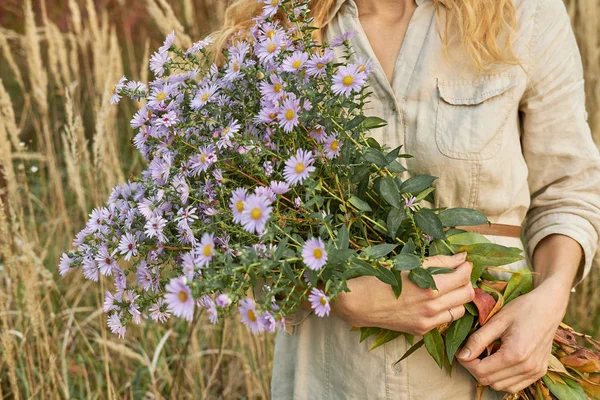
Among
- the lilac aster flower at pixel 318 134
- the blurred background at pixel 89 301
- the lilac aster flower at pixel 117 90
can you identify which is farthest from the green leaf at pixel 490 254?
the blurred background at pixel 89 301

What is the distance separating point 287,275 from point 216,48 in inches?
28.1

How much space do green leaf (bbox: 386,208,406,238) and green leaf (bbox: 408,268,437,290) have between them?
68 mm

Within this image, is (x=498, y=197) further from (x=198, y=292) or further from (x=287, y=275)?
(x=198, y=292)

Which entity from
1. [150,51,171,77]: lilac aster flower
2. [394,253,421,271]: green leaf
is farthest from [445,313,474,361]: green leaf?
[150,51,171,77]: lilac aster flower

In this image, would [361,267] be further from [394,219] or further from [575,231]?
[575,231]

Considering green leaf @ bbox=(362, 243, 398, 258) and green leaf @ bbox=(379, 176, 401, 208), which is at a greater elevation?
green leaf @ bbox=(379, 176, 401, 208)

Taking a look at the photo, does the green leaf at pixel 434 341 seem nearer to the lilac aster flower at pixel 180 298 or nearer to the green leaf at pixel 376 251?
the green leaf at pixel 376 251

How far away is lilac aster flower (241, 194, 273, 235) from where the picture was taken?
837 mm

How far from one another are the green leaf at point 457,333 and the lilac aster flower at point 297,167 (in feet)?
1.33

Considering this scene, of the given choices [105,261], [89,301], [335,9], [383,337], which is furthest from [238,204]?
[89,301]

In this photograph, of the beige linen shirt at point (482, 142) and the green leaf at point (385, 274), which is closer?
the green leaf at point (385, 274)

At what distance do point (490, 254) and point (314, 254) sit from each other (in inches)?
15.3

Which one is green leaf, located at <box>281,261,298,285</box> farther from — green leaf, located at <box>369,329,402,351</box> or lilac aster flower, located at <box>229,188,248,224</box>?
green leaf, located at <box>369,329,402,351</box>

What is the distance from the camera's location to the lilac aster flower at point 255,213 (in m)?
0.84
